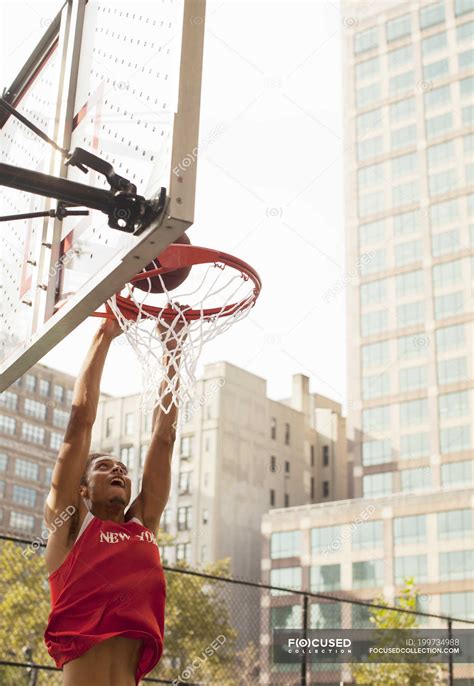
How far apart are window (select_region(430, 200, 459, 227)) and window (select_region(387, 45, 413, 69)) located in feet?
28.4

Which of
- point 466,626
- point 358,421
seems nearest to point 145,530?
point 466,626

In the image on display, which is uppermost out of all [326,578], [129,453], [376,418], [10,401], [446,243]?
[446,243]

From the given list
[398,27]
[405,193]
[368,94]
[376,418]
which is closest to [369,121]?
[368,94]

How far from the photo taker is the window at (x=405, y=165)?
43.9 metres

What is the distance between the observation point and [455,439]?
38.7 meters

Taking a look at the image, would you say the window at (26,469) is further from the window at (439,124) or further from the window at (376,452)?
the window at (439,124)

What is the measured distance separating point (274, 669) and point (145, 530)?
35.5 meters

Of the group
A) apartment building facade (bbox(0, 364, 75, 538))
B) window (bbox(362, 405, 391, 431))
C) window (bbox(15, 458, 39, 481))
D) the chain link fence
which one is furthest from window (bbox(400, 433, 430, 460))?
window (bbox(15, 458, 39, 481))

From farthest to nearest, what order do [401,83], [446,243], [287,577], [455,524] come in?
[401,83] < [446,243] < [287,577] < [455,524]

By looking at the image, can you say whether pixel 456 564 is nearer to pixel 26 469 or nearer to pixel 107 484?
pixel 26 469

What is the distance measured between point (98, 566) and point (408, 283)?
4038 cm

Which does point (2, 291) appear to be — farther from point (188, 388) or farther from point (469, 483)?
point (469, 483)

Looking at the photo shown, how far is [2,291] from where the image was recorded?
3988 mm

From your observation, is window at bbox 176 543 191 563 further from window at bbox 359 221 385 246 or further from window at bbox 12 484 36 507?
window at bbox 359 221 385 246
